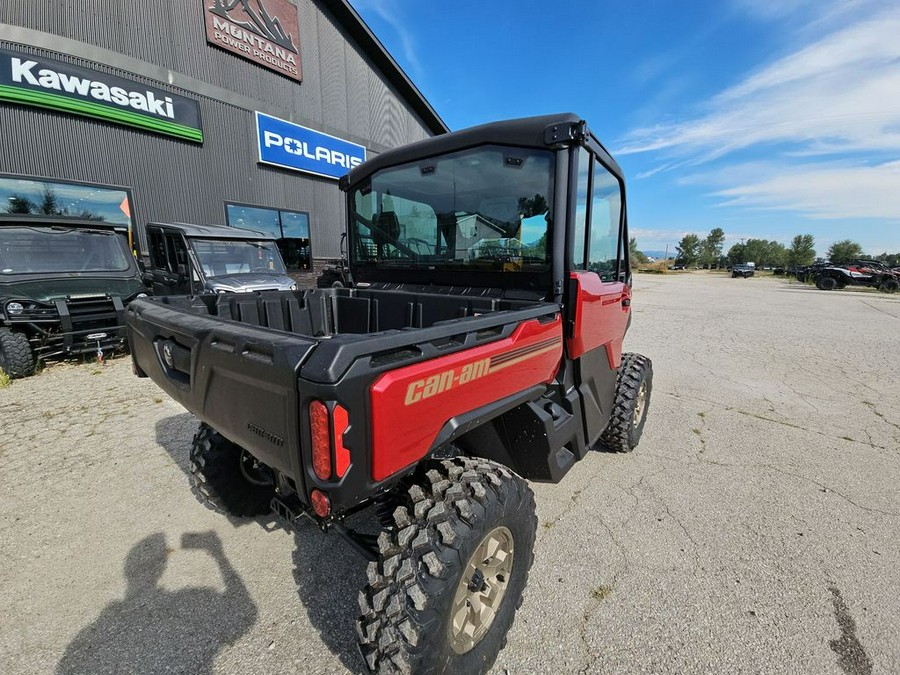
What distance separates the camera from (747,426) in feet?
14.2

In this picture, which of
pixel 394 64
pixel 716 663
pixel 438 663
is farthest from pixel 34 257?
pixel 394 64

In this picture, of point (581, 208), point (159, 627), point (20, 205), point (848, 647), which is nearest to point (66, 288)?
point (20, 205)

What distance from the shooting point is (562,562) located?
236 cm

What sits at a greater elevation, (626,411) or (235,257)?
(235,257)

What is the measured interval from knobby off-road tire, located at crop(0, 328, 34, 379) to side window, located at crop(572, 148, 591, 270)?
22.6 feet

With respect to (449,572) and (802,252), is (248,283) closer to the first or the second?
(449,572)

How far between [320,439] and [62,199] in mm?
11502

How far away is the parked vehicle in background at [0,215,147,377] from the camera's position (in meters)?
5.30

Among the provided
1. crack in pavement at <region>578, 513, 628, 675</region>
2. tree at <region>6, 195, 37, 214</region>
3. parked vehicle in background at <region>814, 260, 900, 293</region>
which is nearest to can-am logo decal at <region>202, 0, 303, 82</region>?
tree at <region>6, 195, 37, 214</region>

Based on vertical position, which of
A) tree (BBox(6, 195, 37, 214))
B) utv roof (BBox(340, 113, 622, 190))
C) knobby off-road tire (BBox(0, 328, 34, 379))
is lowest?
knobby off-road tire (BBox(0, 328, 34, 379))

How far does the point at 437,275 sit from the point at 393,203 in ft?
2.13

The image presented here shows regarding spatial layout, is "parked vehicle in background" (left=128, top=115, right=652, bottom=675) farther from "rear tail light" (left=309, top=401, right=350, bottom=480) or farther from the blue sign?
the blue sign

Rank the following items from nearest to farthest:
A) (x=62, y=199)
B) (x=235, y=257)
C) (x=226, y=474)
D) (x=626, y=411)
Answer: (x=226, y=474)
(x=626, y=411)
(x=235, y=257)
(x=62, y=199)

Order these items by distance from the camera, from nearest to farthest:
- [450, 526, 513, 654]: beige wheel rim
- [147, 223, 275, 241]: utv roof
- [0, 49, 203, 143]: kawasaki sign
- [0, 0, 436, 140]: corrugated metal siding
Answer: [450, 526, 513, 654]: beige wheel rim < [147, 223, 275, 241]: utv roof < [0, 49, 203, 143]: kawasaki sign < [0, 0, 436, 140]: corrugated metal siding
